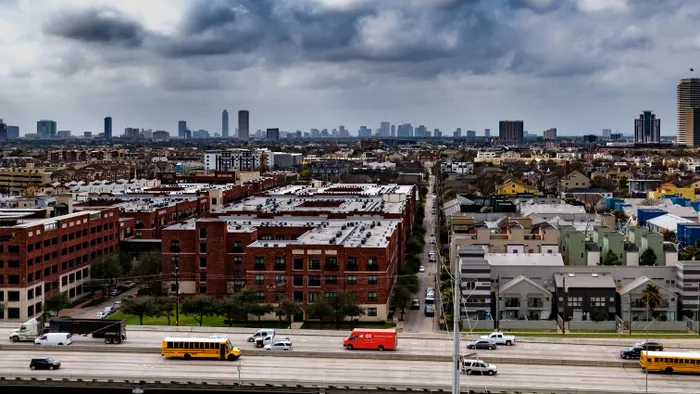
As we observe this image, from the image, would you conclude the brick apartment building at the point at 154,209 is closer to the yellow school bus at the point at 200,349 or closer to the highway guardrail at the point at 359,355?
the highway guardrail at the point at 359,355

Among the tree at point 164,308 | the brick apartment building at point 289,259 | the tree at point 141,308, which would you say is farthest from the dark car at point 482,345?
the tree at point 141,308

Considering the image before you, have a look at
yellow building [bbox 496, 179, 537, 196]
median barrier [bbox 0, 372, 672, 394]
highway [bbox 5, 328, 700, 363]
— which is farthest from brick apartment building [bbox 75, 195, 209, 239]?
yellow building [bbox 496, 179, 537, 196]

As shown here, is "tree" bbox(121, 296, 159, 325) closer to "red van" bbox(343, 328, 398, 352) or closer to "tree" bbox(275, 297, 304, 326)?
"tree" bbox(275, 297, 304, 326)

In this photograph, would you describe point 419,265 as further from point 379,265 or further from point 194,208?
point 194,208

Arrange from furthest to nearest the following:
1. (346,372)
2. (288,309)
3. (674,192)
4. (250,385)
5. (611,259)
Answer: (674,192)
(611,259)
(288,309)
(346,372)
(250,385)

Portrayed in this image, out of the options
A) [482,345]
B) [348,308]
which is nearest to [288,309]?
[348,308]

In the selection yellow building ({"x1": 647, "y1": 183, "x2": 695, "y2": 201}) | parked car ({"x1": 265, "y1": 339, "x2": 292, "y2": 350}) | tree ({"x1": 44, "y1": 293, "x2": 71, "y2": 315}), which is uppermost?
A: yellow building ({"x1": 647, "y1": 183, "x2": 695, "y2": 201})

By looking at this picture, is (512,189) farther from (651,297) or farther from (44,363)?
(44,363)
